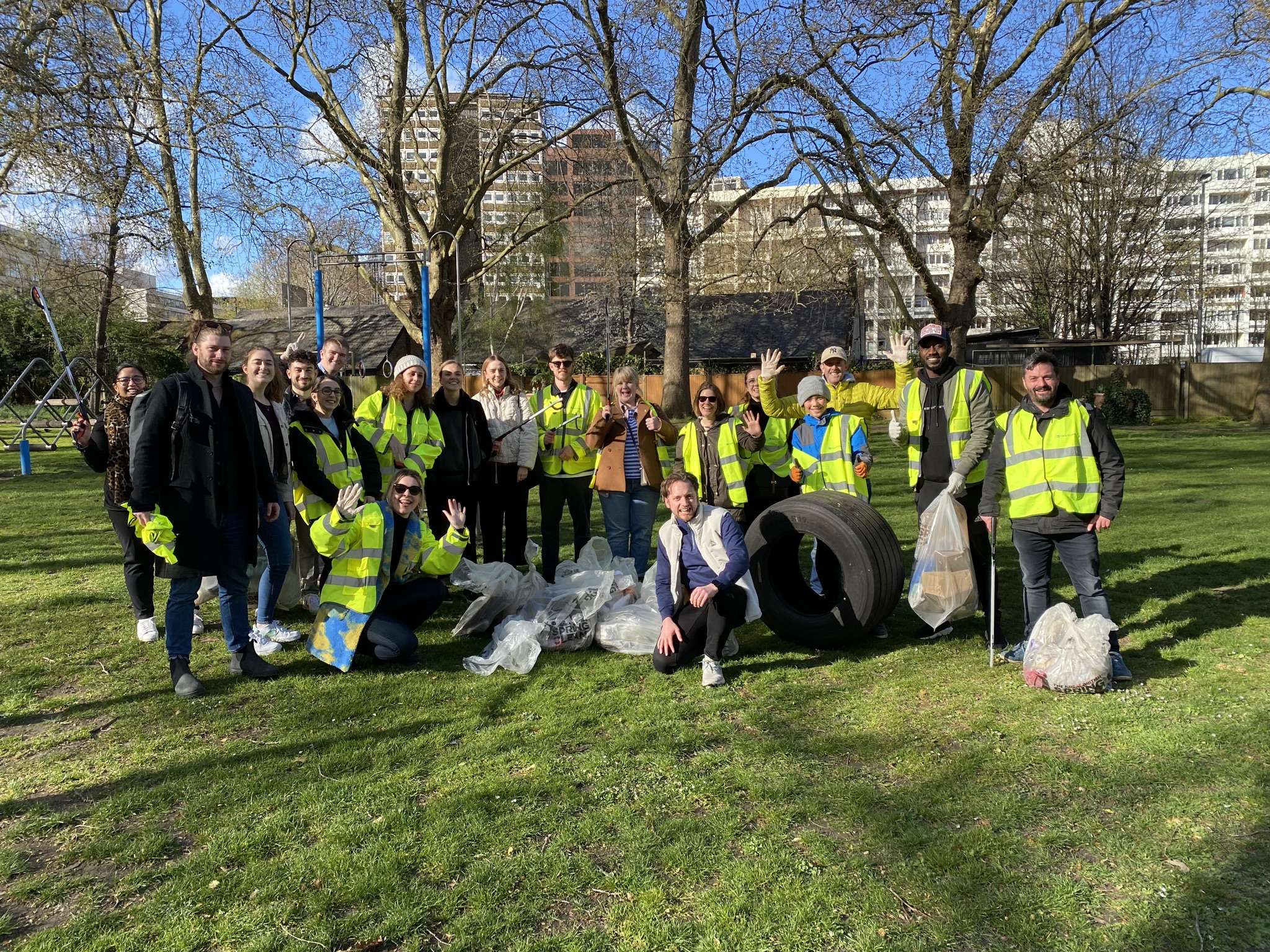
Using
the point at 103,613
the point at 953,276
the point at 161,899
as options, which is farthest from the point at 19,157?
the point at 953,276

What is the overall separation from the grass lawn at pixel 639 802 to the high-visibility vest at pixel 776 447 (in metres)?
1.29

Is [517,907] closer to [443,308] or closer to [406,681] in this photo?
[406,681]

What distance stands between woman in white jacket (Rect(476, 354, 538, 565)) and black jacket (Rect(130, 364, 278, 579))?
198 centimetres

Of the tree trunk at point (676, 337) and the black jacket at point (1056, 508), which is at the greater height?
the tree trunk at point (676, 337)

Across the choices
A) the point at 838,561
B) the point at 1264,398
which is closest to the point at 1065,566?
the point at 838,561

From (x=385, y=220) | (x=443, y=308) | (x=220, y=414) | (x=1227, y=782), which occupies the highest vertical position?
(x=385, y=220)

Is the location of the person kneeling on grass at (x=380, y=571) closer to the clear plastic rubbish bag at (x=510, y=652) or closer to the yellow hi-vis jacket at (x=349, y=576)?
the yellow hi-vis jacket at (x=349, y=576)

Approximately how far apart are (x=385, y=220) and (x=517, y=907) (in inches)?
747

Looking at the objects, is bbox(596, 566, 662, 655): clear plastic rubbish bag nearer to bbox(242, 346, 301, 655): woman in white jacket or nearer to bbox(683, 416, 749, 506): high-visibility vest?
bbox(683, 416, 749, 506): high-visibility vest

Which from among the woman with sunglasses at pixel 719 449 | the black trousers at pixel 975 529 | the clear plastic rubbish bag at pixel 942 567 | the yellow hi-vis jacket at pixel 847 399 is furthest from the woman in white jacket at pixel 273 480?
the black trousers at pixel 975 529

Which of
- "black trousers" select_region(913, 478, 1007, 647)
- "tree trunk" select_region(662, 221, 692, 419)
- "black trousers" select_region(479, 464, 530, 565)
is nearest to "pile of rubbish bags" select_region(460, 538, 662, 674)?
"black trousers" select_region(479, 464, 530, 565)

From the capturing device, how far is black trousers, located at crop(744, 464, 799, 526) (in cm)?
597

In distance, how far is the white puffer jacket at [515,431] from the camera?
600 cm

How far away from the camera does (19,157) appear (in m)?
9.83
